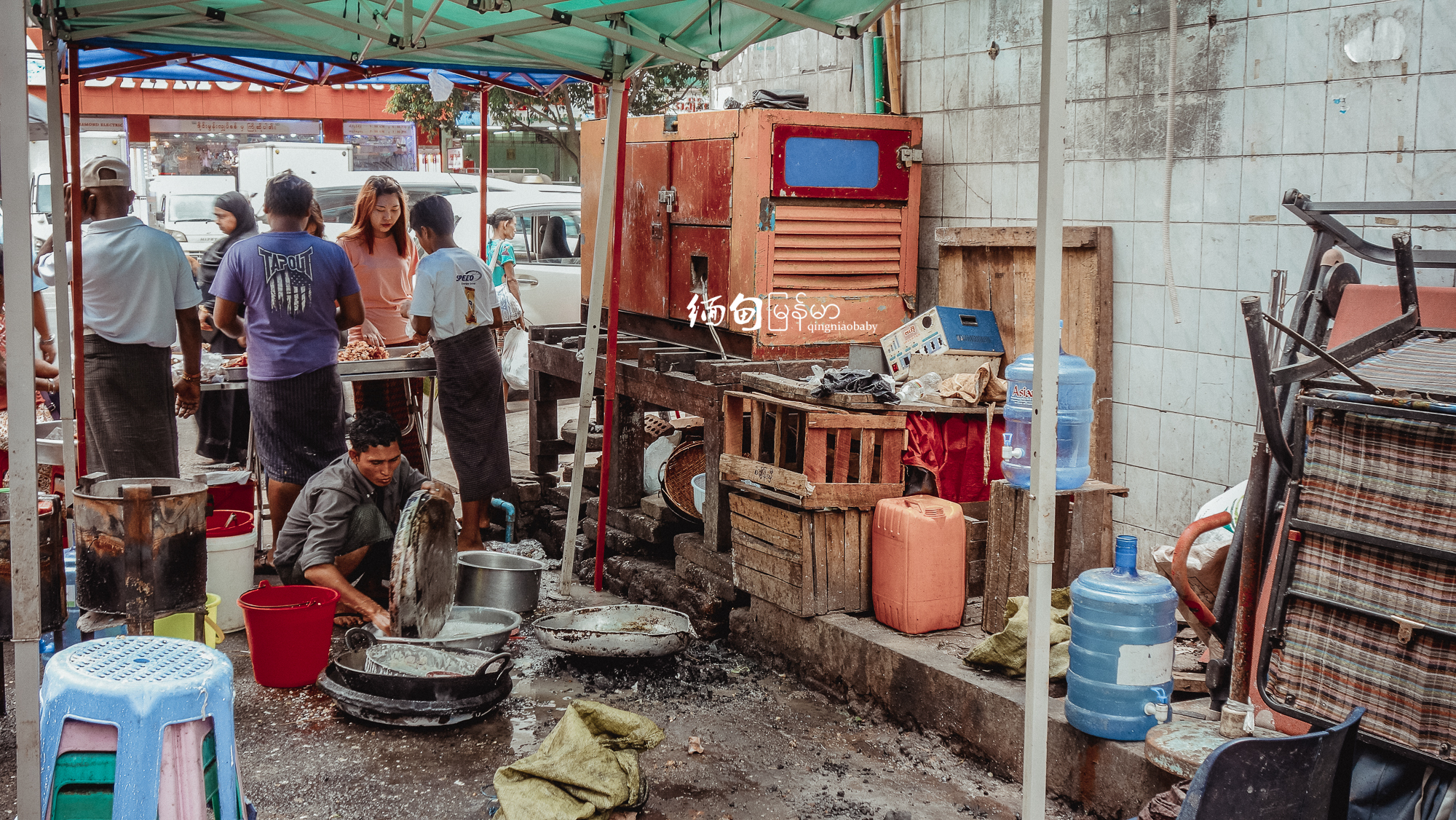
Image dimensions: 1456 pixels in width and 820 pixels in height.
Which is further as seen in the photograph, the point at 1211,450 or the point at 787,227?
the point at 787,227

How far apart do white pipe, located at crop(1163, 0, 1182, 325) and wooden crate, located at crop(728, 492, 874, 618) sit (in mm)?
1755

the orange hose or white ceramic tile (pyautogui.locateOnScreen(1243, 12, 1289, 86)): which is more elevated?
white ceramic tile (pyautogui.locateOnScreen(1243, 12, 1289, 86))

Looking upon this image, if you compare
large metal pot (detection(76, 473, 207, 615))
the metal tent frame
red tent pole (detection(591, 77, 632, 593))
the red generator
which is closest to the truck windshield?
the metal tent frame

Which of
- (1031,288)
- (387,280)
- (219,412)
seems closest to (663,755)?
(1031,288)

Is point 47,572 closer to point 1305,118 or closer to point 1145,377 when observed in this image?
point 1145,377

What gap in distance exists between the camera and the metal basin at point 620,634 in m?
5.53

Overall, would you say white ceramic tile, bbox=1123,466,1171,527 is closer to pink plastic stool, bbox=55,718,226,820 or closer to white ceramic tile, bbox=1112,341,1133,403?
white ceramic tile, bbox=1112,341,1133,403

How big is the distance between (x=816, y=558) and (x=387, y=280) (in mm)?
4123

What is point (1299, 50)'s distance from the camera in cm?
500

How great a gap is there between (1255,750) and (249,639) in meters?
4.14

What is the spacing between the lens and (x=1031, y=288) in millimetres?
6172

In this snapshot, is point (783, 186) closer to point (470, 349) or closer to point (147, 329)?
point (470, 349)

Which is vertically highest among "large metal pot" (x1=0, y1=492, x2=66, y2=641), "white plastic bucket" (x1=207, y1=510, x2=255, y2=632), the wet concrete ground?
"large metal pot" (x1=0, y1=492, x2=66, y2=641)

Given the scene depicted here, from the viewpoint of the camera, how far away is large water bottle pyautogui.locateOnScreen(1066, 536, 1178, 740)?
410 cm
